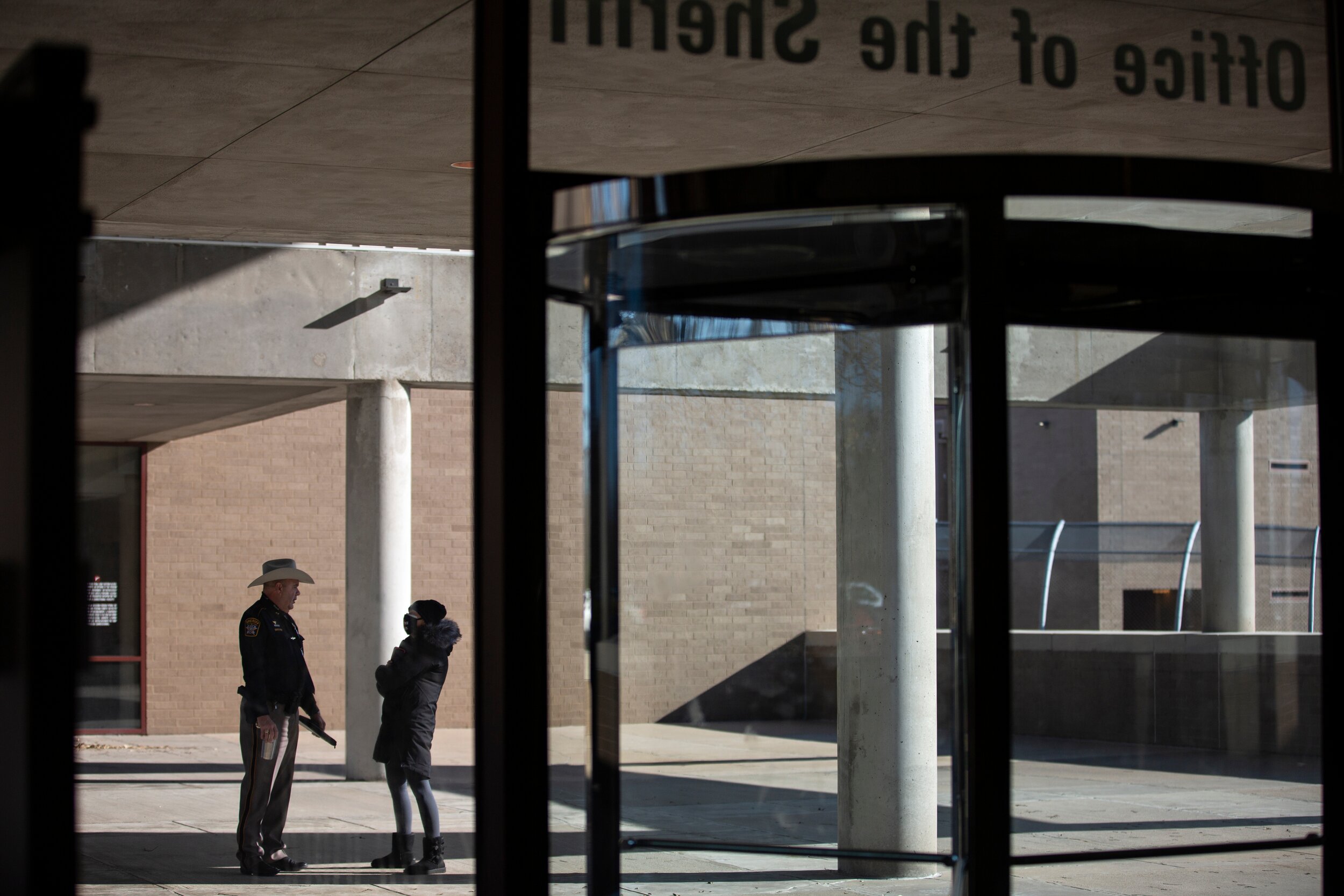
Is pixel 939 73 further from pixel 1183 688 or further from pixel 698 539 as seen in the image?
pixel 1183 688

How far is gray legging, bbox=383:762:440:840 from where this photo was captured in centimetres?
888

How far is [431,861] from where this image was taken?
909cm

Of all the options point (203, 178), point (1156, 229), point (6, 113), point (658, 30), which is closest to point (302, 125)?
→ point (203, 178)

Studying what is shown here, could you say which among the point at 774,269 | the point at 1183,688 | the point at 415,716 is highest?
the point at 774,269

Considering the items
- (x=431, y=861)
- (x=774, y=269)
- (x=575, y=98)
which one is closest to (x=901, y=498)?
(x=774, y=269)

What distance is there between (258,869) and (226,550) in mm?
10611

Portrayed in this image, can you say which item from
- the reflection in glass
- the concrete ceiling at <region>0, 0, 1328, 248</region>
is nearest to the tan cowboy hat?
the concrete ceiling at <region>0, 0, 1328, 248</region>

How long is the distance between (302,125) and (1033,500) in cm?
407

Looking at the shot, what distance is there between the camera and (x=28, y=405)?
7.03 feet

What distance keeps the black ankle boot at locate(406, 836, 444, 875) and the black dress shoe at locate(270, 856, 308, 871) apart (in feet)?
2.24

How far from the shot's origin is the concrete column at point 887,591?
4.09 m

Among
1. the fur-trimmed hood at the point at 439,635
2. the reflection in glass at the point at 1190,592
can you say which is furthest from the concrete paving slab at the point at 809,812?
the fur-trimmed hood at the point at 439,635

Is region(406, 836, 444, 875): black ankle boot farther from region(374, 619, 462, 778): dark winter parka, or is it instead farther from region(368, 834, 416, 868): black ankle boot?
region(374, 619, 462, 778): dark winter parka

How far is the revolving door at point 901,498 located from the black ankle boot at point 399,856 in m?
5.21
